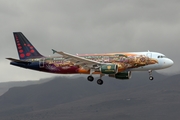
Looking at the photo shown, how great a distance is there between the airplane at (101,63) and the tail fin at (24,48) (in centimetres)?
227

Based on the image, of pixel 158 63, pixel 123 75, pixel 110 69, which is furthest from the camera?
pixel 123 75

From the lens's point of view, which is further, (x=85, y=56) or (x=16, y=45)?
(x=16, y=45)

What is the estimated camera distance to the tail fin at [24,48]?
11996 cm

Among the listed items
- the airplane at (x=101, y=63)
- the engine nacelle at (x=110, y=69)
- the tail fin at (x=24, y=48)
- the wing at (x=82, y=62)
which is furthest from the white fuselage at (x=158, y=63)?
the tail fin at (x=24, y=48)

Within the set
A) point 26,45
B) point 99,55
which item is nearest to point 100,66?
point 99,55

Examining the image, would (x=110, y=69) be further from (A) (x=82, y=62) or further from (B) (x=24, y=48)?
(B) (x=24, y=48)

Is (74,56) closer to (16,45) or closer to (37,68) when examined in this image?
(37,68)

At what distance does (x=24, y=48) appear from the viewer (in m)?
121

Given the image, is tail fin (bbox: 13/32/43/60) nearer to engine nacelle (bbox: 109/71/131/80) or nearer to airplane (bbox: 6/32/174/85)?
airplane (bbox: 6/32/174/85)

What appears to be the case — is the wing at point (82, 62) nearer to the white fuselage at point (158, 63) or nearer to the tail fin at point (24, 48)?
the white fuselage at point (158, 63)

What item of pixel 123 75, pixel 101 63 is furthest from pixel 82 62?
pixel 123 75

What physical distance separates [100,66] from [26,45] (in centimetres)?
2343

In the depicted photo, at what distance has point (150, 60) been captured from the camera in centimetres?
10788

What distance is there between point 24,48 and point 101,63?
74.7ft
